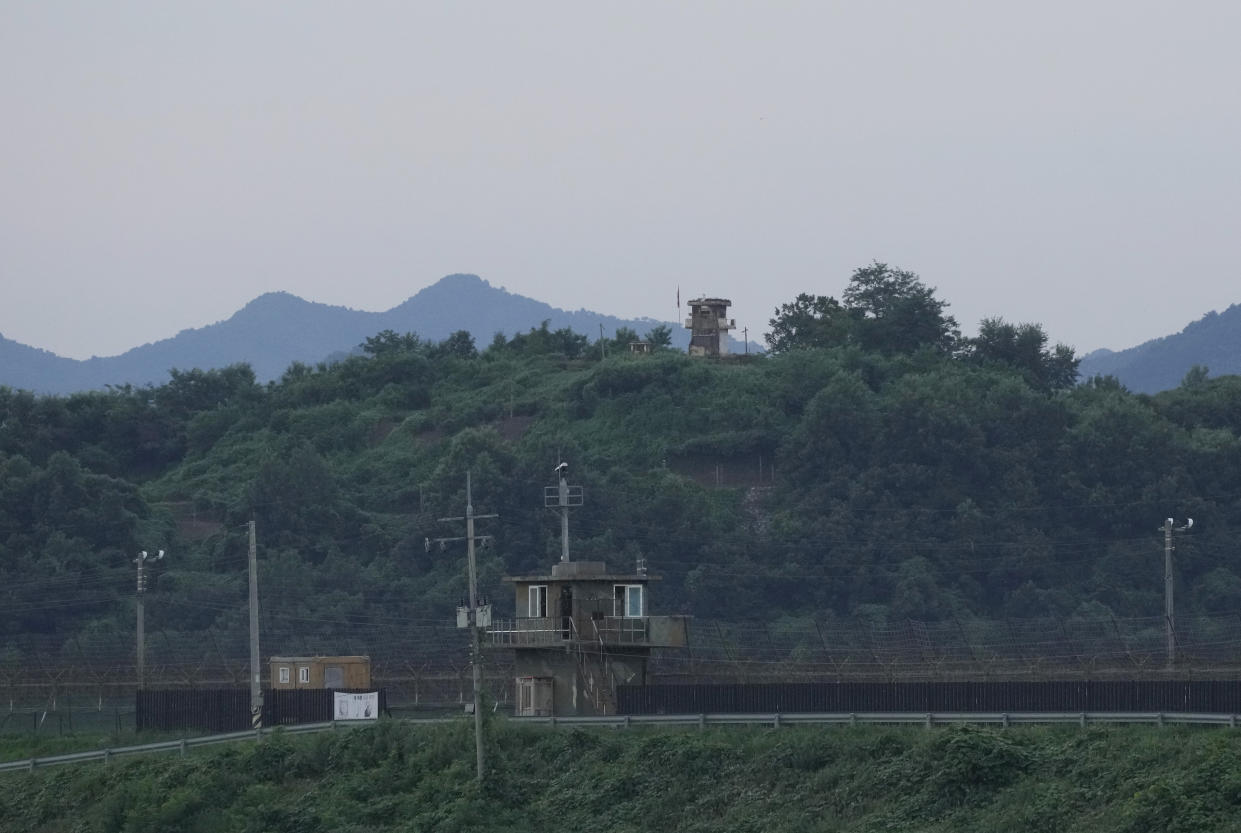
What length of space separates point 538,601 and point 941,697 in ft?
50.5

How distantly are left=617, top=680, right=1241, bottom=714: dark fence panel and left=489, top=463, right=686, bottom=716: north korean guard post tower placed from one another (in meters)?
3.06

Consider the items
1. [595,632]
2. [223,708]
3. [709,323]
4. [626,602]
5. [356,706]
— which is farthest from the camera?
[709,323]

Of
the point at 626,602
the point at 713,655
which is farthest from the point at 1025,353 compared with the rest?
the point at 626,602

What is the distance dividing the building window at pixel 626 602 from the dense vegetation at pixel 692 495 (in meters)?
57.9

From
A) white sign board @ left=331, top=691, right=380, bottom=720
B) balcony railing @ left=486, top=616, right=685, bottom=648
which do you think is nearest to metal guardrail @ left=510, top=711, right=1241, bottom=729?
balcony railing @ left=486, top=616, right=685, bottom=648

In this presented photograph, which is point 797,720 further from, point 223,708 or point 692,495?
point 692,495

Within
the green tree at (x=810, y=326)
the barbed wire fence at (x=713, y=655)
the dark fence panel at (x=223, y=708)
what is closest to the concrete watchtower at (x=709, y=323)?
the green tree at (x=810, y=326)

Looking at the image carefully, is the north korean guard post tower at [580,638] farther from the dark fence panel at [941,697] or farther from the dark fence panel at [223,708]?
the dark fence panel at [223,708]

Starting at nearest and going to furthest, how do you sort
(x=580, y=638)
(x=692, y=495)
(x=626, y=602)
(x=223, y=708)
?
(x=580, y=638) < (x=626, y=602) < (x=223, y=708) < (x=692, y=495)

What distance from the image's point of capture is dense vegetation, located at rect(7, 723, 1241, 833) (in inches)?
1829

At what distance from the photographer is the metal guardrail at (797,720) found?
1976 inches

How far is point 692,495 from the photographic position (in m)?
138

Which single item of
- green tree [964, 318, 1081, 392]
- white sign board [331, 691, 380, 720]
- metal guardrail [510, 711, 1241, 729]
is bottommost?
white sign board [331, 691, 380, 720]

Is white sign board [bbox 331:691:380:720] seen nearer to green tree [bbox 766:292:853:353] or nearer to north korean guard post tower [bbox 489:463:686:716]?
north korean guard post tower [bbox 489:463:686:716]
